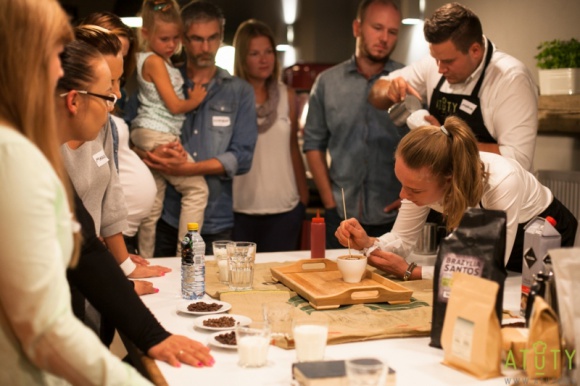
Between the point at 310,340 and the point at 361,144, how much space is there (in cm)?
255

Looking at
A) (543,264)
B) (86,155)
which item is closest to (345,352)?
(543,264)

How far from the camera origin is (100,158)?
2697 millimetres

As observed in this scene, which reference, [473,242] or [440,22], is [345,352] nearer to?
[473,242]

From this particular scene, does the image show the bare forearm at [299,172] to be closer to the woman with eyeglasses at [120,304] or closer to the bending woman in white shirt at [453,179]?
the bending woman in white shirt at [453,179]

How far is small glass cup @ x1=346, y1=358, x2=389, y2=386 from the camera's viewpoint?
153 cm

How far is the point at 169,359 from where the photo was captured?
187 centimetres

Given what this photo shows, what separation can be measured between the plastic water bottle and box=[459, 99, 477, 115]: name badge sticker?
150 cm

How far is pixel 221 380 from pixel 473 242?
684mm

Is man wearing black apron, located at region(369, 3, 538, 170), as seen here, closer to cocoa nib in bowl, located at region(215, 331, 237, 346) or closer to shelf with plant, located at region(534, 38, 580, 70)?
shelf with plant, located at region(534, 38, 580, 70)

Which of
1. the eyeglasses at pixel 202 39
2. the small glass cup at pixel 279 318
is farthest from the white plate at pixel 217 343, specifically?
the eyeglasses at pixel 202 39

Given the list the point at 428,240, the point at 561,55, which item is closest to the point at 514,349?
the point at 428,240

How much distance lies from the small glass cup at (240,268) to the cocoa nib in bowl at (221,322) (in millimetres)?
395

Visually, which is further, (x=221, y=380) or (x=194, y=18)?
(x=194, y=18)

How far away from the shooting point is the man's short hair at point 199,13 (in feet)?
12.9
